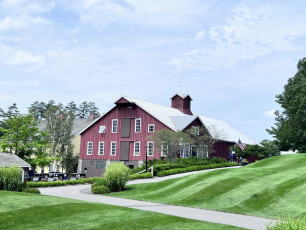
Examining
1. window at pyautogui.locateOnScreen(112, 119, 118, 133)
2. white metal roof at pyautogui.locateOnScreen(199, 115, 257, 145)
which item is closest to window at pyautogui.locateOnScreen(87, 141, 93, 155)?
window at pyautogui.locateOnScreen(112, 119, 118, 133)

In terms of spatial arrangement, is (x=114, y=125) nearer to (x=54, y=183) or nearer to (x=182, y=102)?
(x=182, y=102)

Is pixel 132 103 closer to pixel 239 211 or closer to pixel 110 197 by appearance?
pixel 110 197

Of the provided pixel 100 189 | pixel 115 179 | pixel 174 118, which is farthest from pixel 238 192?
pixel 174 118

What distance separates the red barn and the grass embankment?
29.9m

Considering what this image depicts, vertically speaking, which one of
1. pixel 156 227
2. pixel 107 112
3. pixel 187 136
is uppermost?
pixel 107 112

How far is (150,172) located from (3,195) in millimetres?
17129

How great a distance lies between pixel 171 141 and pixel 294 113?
1665cm

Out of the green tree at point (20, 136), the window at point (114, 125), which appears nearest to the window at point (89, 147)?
the window at point (114, 125)

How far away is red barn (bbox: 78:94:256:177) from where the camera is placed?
1858 inches

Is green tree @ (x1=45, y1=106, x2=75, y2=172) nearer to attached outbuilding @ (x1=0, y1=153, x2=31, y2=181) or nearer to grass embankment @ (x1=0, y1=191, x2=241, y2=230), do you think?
attached outbuilding @ (x1=0, y1=153, x2=31, y2=181)

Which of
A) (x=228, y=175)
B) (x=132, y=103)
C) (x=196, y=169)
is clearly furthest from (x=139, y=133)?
(x=228, y=175)

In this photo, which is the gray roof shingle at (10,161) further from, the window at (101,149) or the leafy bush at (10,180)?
the window at (101,149)

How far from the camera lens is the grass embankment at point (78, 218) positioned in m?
12.5

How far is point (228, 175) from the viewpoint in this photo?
82.2 feet
